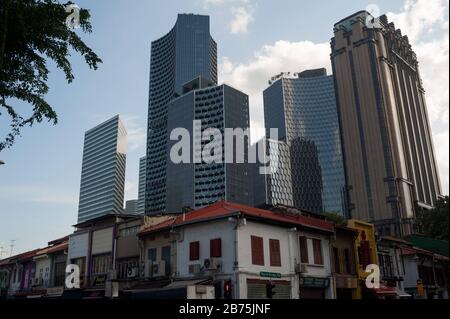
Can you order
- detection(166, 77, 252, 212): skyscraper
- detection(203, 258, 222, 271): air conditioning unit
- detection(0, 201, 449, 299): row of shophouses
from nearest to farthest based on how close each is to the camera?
detection(203, 258, 222, 271): air conditioning unit → detection(0, 201, 449, 299): row of shophouses → detection(166, 77, 252, 212): skyscraper

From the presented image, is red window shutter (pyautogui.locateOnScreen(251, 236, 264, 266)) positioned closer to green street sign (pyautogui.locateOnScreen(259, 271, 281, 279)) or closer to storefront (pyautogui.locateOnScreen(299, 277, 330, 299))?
green street sign (pyautogui.locateOnScreen(259, 271, 281, 279))

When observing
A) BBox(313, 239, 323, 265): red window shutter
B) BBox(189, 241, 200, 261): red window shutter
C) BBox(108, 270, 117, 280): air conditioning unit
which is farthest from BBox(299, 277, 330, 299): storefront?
BBox(108, 270, 117, 280): air conditioning unit

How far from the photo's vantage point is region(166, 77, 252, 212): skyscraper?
16062 centimetres

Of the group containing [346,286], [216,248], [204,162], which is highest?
[204,162]

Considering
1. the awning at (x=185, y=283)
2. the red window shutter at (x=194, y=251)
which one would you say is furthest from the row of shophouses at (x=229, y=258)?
the awning at (x=185, y=283)

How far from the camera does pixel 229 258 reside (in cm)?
2675

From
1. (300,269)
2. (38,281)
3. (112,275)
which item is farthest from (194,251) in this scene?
(38,281)

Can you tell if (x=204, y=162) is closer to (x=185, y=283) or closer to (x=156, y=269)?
(x=156, y=269)

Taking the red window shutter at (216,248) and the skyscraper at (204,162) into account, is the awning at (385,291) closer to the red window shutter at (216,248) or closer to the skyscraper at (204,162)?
the red window shutter at (216,248)

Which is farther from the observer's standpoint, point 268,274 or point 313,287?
point 313,287

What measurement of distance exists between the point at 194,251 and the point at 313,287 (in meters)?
8.56

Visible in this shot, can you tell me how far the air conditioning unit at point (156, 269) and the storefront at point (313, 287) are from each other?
9180 mm

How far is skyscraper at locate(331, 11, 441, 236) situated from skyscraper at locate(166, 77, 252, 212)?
1669 inches
